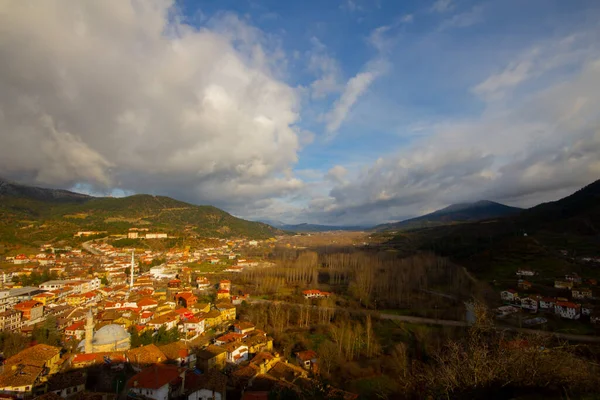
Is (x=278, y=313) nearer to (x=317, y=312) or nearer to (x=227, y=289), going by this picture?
(x=317, y=312)

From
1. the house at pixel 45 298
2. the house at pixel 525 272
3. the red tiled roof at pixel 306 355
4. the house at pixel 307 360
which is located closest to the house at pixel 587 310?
the house at pixel 525 272

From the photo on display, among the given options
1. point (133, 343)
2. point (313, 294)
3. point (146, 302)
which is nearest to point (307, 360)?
point (133, 343)

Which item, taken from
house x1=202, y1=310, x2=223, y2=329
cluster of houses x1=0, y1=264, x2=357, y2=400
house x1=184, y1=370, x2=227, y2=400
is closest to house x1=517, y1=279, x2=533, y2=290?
cluster of houses x1=0, y1=264, x2=357, y2=400

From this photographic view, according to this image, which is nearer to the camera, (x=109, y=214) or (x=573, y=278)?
(x=573, y=278)

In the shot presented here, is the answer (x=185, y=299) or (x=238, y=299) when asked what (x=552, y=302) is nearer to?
(x=238, y=299)

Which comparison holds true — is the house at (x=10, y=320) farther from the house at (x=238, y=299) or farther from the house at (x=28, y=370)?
the house at (x=238, y=299)

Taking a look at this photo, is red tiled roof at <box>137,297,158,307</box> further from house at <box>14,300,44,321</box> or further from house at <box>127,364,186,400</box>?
house at <box>127,364,186,400</box>
